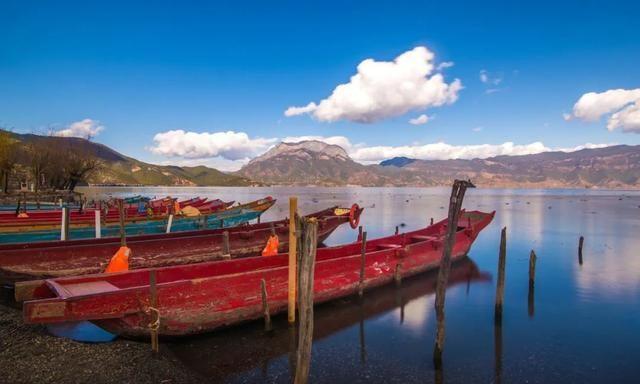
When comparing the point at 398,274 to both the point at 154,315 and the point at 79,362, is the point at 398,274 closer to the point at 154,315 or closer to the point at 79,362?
the point at 154,315

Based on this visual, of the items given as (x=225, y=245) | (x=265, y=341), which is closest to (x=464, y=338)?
(x=265, y=341)

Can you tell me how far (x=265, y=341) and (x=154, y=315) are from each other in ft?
9.94

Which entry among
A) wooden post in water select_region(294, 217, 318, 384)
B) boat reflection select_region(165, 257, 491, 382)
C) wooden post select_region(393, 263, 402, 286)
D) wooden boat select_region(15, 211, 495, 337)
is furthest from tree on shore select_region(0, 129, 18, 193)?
wooden post in water select_region(294, 217, 318, 384)

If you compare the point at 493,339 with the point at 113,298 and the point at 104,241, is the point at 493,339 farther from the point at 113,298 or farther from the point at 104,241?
the point at 104,241

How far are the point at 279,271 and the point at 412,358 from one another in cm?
444

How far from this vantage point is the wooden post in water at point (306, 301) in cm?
713

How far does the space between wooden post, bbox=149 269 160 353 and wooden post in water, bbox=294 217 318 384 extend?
375 cm

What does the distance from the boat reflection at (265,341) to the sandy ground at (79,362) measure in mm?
669

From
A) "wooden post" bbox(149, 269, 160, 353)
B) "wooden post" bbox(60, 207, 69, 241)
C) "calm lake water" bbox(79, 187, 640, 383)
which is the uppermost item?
"wooden post" bbox(60, 207, 69, 241)

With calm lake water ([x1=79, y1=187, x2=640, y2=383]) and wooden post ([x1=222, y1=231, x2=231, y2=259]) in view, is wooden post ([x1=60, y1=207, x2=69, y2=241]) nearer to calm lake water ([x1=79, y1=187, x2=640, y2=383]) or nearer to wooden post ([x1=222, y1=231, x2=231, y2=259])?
wooden post ([x1=222, y1=231, x2=231, y2=259])

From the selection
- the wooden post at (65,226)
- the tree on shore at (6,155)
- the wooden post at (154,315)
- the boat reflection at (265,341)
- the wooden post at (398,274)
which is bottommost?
the boat reflection at (265,341)

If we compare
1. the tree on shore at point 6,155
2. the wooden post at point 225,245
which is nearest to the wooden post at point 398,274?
the wooden post at point 225,245

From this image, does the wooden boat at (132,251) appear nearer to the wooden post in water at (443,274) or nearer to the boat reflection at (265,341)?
the boat reflection at (265,341)

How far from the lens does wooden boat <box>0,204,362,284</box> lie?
520 inches
